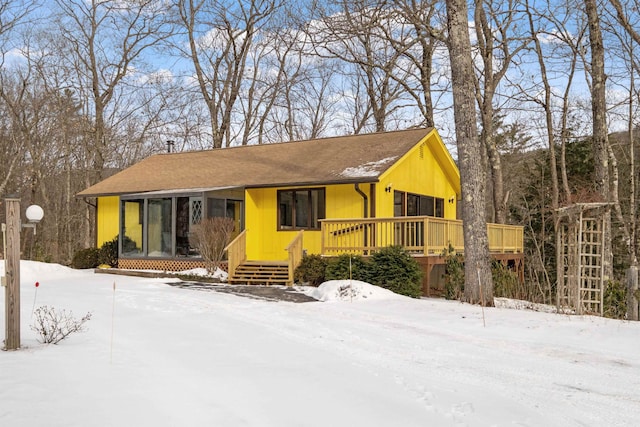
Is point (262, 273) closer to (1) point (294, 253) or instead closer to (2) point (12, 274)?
(1) point (294, 253)

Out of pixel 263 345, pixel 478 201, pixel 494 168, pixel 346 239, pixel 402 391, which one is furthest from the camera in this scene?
pixel 494 168

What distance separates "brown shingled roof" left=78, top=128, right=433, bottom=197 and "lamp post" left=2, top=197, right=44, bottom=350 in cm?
1019

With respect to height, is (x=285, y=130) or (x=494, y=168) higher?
(x=285, y=130)

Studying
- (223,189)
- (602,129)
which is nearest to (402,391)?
(602,129)

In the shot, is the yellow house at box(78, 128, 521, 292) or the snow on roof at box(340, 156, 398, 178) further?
the snow on roof at box(340, 156, 398, 178)

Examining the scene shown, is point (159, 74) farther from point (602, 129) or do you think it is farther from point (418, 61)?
point (602, 129)

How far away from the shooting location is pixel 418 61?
2417 cm

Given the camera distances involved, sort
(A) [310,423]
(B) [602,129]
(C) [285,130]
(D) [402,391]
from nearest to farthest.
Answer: (A) [310,423], (D) [402,391], (B) [602,129], (C) [285,130]

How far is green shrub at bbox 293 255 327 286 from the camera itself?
14641 mm

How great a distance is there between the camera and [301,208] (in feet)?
58.3

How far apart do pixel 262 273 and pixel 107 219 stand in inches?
335

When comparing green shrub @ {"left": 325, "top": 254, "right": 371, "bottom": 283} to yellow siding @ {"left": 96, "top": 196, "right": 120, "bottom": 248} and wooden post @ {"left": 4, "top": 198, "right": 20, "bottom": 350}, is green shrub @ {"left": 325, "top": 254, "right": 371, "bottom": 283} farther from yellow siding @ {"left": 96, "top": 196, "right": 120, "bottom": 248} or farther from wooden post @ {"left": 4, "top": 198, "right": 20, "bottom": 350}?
yellow siding @ {"left": 96, "top": 196, "right": 120, "bottom": 248}

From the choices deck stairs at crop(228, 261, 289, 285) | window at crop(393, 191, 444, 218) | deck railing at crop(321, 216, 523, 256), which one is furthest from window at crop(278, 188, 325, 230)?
window at crop(393, 191, 444, 218)

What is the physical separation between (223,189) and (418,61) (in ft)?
37.0
